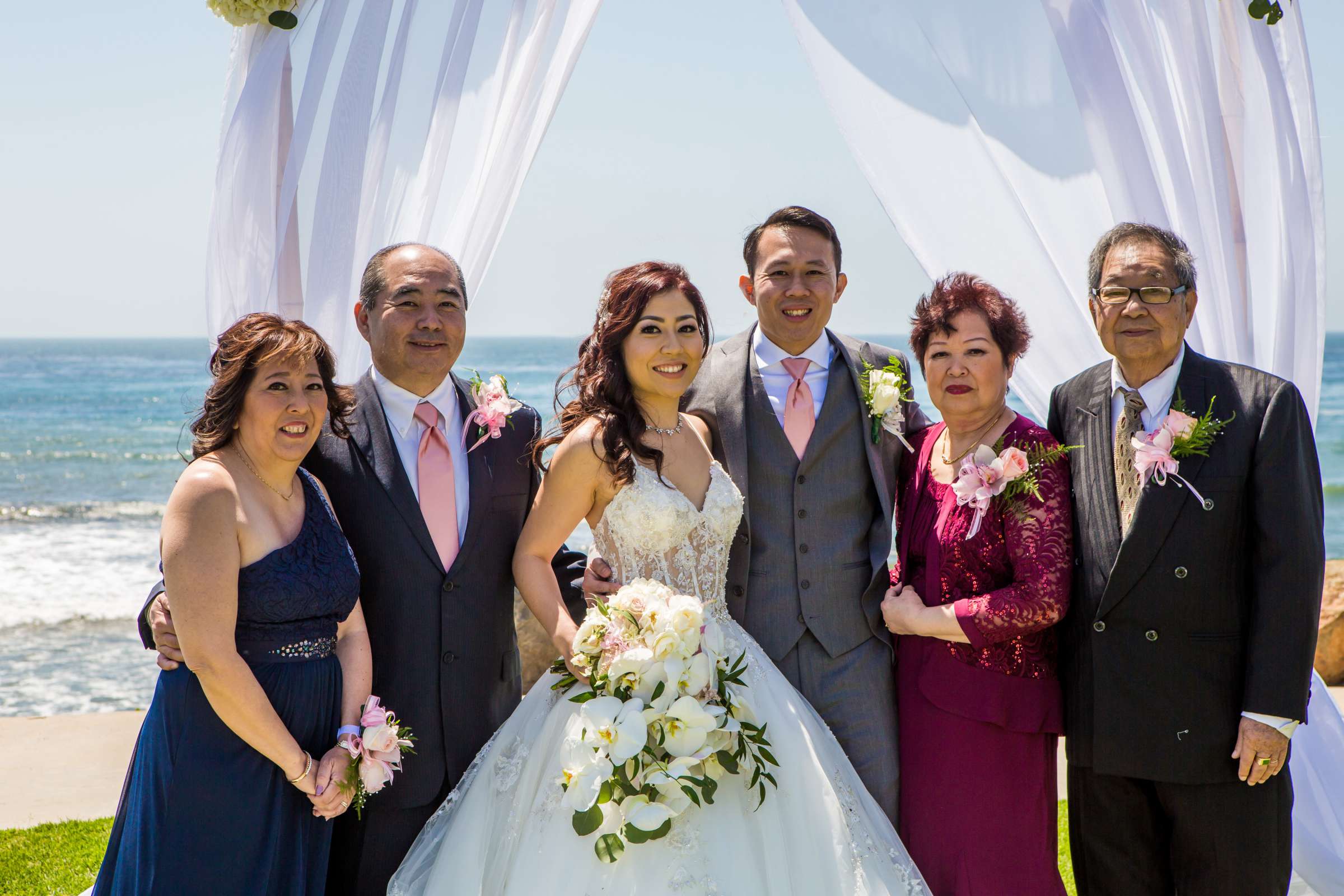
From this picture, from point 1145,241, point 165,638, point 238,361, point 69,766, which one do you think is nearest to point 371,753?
point 165,638

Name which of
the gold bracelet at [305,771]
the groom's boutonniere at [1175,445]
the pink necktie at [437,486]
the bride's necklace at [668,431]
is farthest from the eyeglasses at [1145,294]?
the gold bracelet at [305,771]

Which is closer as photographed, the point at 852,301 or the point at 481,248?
the point at 481,248

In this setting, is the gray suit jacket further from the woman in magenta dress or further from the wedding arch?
the wedding arch

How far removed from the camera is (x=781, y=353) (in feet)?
11.4

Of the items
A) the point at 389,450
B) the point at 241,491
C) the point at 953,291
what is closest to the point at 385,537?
the point at 389,450

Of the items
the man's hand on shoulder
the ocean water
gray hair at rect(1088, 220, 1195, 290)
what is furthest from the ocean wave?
gray hair at rect(1088, 220, 1195, 290)

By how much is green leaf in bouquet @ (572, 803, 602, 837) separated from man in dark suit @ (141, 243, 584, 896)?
2.01ft

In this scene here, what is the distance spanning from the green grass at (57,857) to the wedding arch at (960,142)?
206 centimetres

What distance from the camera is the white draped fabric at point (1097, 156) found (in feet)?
11.2

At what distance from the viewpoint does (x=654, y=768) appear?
8.59 ft

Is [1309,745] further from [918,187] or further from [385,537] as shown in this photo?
[385,537]

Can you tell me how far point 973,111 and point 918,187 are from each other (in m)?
0.30

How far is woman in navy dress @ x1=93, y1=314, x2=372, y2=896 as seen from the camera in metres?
2.58

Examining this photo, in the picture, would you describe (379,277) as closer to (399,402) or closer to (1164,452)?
(399,402)
